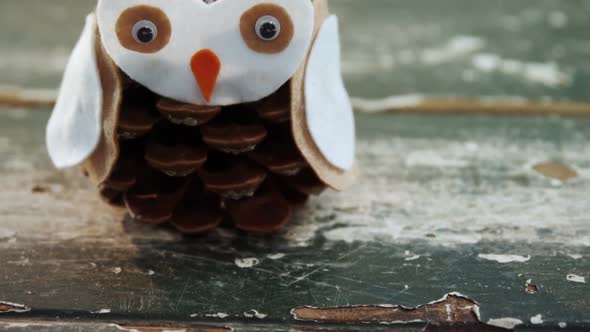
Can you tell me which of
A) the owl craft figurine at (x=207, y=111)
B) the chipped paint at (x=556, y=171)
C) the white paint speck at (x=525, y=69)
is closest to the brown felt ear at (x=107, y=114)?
the owl craft figurine at (x=207, y=111)

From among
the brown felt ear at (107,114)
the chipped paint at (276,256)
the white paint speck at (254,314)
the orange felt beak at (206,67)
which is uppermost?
the orange felt beak at (206,67)

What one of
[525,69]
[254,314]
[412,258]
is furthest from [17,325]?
[525,69]

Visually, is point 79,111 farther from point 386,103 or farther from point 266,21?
point 386,103

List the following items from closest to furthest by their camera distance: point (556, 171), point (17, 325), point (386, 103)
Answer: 1. point (17, 325)
2. point (556, 171)
3. point (386, 103)

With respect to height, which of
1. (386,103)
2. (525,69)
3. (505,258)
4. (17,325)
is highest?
(525,69)

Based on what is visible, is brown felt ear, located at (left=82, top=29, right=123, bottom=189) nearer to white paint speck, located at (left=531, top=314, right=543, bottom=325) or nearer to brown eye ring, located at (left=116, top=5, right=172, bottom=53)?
brown eye ring, located at (left=116, top=5, right=172, bottom=53)

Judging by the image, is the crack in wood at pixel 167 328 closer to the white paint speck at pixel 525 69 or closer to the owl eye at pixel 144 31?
the owl eye at pixel 144 31

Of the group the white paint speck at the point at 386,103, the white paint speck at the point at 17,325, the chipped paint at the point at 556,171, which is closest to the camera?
the white paint speck at the point at 17,325
